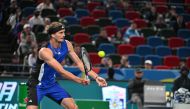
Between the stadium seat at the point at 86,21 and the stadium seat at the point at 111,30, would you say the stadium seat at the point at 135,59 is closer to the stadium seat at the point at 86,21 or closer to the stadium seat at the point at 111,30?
the stadium seat at the point at 111,30

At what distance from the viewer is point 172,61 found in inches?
691

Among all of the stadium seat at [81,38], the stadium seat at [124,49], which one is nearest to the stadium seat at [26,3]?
the stadium seat at [81,38]

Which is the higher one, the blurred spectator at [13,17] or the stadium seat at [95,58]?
the blurred spectator at [13,17]

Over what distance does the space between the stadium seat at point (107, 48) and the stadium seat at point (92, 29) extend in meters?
1.24

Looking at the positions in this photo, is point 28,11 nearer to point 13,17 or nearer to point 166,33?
point 13,17

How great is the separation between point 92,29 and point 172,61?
2828 mm

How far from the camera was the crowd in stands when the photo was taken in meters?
16.8

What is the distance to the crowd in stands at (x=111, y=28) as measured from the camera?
16750 millimetres

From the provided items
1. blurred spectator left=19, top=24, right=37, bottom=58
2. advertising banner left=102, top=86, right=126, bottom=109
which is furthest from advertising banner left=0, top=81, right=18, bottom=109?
blurred spectator left=19, top=24, right=37, bottom=58

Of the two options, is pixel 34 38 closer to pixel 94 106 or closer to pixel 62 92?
pixel 94 106

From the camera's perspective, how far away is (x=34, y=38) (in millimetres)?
16250

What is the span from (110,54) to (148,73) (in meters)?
1.50

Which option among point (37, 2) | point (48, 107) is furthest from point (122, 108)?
point (37, 2)

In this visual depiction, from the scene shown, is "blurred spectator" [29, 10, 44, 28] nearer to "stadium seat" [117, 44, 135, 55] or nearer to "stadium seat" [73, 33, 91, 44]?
"stadium seat" [73, 33, 91, 44]
